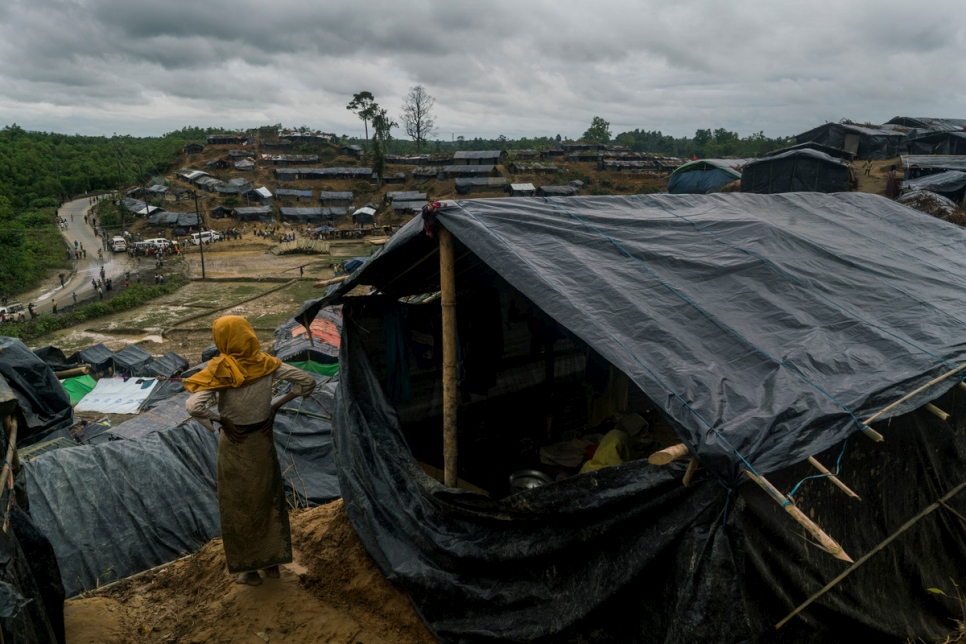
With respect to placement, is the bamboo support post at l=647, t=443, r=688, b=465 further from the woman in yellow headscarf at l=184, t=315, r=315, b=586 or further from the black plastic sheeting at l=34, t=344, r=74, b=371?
the black plastic sheeting at l=34, t=344, r=74, b=371

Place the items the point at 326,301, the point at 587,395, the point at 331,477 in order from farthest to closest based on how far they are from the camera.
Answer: the point at 331,477, the point at 587,395, the point at 326,301

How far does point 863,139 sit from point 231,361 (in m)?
35.7

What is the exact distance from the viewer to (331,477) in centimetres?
673

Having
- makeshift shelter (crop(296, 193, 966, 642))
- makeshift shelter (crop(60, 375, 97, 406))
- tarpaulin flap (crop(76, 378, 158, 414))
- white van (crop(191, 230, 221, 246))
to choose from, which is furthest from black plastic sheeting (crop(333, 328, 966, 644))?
white van (crop(191, 230, 221, 246))

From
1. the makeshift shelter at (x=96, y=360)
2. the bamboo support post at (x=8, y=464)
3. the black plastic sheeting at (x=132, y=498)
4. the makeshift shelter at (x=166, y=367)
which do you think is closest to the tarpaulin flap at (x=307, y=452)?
the black plastic sheeting at (x=132, y=498)

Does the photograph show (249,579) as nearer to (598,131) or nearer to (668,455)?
(668,455)

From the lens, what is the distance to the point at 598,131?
74.3 meters

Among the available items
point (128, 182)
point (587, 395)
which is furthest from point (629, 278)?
point (128, 182)

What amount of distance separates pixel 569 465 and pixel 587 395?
1.25 meters

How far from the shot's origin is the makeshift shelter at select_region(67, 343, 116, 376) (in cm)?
1543

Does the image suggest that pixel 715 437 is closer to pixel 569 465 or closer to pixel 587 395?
pixel 569 465

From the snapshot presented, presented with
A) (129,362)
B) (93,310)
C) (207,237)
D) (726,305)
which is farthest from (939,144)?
(207,237)

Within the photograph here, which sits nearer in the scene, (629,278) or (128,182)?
(629,278)

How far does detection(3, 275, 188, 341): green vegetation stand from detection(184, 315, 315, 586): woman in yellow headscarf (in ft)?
69.6
